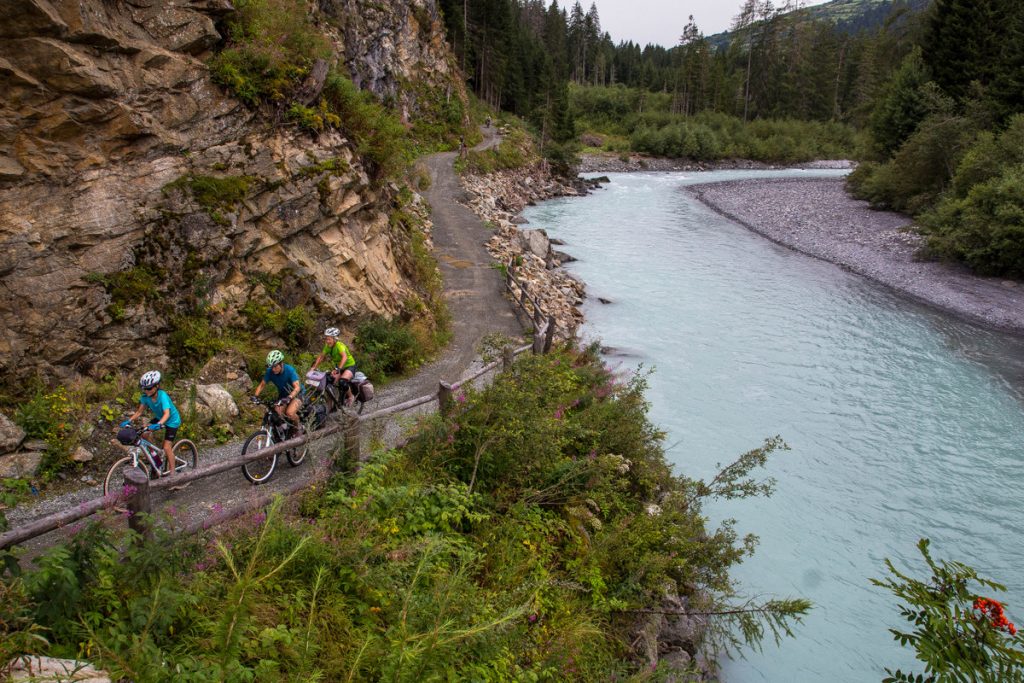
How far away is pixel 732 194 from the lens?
5331 centimetres

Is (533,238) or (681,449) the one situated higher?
(533,238)

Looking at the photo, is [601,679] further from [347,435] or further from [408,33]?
[408,33]

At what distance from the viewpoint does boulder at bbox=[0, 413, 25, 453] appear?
815 cm

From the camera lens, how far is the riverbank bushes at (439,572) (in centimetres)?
448

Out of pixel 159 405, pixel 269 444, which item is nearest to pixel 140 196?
pixel 159 405

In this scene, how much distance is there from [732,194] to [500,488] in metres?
51.5

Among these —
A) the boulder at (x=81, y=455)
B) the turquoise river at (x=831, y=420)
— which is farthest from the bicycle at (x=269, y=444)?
the turquoise river at (x=831, y=420)

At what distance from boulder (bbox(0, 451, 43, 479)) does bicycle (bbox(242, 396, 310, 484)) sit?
2.75 m

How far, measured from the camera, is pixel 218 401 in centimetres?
1019

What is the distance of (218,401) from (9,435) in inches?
109

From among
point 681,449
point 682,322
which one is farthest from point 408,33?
point 681,449

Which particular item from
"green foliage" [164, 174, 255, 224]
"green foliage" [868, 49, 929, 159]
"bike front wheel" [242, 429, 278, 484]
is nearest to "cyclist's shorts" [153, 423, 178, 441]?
"bike front wheel" [242, 429, 278, 484]

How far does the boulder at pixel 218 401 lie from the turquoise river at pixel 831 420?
28.6 feet

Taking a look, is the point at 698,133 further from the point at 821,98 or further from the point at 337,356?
the point at 337,356
